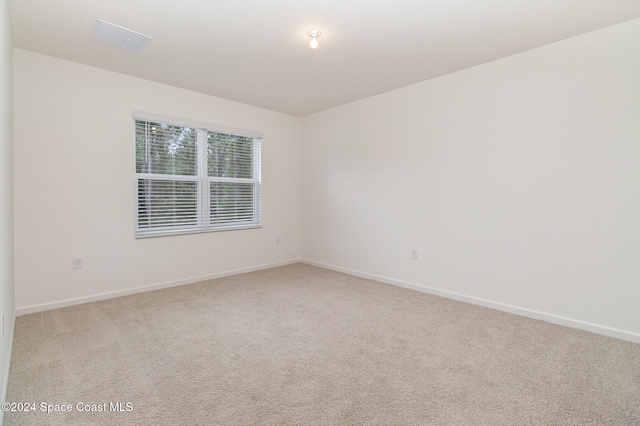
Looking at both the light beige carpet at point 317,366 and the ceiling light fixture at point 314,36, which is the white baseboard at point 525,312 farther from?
the ceiling light fixture at point 314,36

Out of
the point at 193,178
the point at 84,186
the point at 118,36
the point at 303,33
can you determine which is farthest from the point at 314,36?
the point at 84,186

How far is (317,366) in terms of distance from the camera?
2.14 m

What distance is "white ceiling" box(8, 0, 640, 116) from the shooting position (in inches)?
90.4

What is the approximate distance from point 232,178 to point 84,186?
5.82 ft

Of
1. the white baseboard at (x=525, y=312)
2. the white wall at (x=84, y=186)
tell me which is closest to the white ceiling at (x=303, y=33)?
the white wall at (x=84, y=186)

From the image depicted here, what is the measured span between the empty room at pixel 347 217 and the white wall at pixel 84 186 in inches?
0.8

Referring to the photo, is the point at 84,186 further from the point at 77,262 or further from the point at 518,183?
the point at 518,183

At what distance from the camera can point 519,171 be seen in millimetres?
3051

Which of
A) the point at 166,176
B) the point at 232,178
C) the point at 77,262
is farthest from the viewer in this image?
the point at 232,178

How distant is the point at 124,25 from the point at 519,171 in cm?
368

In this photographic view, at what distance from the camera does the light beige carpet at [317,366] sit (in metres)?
1.67

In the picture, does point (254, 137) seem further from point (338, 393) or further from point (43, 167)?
point (338, 393)

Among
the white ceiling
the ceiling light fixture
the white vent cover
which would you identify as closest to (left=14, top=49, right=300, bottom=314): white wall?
the white ceiling

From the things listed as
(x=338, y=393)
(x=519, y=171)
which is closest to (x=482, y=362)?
(x=338, y=393)
